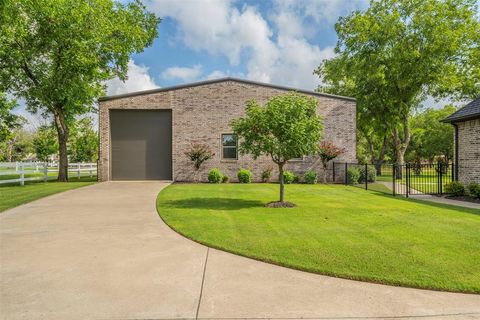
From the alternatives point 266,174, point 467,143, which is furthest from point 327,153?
point 467,143

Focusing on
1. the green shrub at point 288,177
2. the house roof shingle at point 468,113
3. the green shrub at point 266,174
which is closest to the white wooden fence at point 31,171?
the green shrub at point 266,174

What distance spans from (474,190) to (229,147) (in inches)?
476

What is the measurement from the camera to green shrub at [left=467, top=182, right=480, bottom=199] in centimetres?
1157

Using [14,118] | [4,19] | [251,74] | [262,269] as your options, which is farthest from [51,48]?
[262,269]

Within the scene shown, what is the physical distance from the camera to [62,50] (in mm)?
17078

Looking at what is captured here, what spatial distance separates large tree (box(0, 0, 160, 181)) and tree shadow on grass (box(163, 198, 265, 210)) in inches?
455

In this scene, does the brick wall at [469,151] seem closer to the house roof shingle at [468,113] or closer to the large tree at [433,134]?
the house roof shingle at [468,113]

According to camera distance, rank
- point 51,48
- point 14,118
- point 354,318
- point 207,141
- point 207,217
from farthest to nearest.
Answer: point 14,118 → point 207,141 → point 51,48 → point 207,217 → point 354,318

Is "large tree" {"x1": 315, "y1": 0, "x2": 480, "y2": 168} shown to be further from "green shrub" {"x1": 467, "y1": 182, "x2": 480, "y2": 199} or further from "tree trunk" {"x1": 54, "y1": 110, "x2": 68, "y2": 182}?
"tree trunk" {"x1": 54, "y1": 110, "x2": 68, "y2": 182}

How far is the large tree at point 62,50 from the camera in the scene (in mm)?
15812

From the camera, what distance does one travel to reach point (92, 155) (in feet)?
126

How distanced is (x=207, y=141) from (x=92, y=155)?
2569 centimetres

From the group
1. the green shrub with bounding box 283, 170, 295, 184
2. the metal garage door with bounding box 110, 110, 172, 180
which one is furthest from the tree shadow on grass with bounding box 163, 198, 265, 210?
the metal garage door with bounding box 110, 110, 172, 180

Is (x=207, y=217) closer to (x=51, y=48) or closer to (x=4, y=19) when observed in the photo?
(x=4, y=19)
